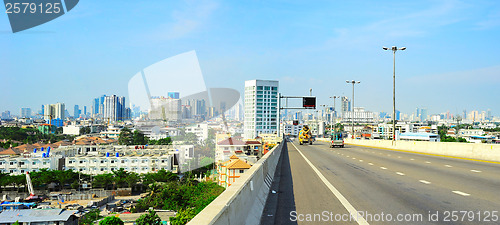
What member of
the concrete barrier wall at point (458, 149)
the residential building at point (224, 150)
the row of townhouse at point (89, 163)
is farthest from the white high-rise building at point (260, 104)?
the concrete barrier wall at point (458, 149)

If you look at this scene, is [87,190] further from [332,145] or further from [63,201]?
[332,145]

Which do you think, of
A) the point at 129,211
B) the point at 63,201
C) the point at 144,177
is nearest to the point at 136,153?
the point at 144,177

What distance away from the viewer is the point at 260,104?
138m

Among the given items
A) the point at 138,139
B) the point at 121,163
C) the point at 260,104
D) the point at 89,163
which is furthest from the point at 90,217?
the point at 138,139

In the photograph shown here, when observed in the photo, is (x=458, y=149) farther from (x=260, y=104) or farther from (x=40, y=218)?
(x=260, y=104)

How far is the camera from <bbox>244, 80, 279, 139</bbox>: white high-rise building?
127 meters

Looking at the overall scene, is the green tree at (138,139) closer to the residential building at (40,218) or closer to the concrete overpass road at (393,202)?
the residential building at (40,218)

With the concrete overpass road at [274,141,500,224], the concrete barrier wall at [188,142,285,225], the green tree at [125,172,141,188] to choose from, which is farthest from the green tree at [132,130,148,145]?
the concrete barrier wall at [188,142,285,225]

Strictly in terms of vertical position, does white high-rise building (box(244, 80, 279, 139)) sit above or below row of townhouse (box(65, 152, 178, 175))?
above

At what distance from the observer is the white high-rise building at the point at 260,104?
418 feet

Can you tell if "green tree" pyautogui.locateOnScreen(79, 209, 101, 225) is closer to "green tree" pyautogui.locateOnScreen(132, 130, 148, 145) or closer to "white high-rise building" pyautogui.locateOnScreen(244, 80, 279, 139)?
"white high-rise building" pyautogui.locateOnScreen(244, 80, 279, 139)

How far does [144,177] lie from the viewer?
9531cm

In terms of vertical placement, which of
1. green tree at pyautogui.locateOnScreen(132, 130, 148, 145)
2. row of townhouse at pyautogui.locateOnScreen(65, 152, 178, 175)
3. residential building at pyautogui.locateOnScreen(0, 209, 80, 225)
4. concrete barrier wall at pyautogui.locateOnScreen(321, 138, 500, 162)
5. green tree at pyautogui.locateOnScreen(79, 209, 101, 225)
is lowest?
green tree at pyautogui.locateOnScreen(79, 209, 101, 225)

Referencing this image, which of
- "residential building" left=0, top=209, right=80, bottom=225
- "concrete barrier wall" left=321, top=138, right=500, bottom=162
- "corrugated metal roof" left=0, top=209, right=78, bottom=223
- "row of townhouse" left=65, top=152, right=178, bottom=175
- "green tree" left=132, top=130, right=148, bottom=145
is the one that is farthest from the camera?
"green tree" left=132, top=130, right=148, bottom=145
